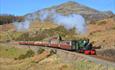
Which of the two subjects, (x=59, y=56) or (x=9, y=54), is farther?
(x=9, y=54)

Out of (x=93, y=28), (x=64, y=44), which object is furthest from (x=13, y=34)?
(x=64, y=44)

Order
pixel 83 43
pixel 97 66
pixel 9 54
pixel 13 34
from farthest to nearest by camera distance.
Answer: pixel 13 34 < pixel 9 54 < pixel 83 43 < pixel 97 66

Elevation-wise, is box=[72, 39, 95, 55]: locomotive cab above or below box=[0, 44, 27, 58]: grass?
above

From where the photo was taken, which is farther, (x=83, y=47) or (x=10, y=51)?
(x=10, y=51)

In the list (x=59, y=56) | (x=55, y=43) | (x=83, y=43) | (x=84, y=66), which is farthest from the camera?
(x=55, y=43)

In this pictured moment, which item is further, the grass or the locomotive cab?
the grass

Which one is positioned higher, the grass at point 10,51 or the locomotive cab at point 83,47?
the locomotive cab at point 83,47

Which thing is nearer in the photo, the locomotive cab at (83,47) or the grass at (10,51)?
the locomotive cab at (83,47)

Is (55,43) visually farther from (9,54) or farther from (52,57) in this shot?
(52,57)

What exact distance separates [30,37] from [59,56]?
7320cm

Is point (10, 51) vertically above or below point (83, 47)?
below

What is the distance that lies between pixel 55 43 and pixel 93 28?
2980 cm

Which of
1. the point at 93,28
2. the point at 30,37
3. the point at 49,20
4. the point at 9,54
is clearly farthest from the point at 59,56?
the point at 49,20

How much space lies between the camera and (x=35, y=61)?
60938mm
